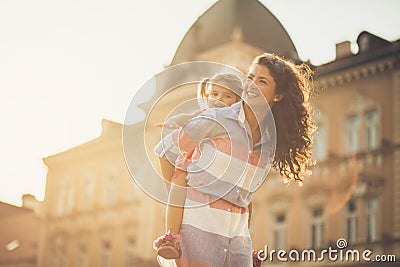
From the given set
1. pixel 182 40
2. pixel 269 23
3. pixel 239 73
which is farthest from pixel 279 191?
pixel 239 73

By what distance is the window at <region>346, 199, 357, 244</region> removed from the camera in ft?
67.3

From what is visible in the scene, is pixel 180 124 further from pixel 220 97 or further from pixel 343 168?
pixel 343 168

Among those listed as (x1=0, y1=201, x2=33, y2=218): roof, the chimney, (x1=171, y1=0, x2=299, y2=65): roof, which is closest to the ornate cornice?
the chimney

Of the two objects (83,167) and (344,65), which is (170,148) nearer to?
(344,65)

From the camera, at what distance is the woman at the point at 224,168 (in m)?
2.65

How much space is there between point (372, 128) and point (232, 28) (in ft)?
22.7

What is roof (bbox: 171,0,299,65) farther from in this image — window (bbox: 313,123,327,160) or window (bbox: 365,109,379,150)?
window (bbox: 365,109,379,150)

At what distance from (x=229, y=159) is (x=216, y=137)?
0.08m

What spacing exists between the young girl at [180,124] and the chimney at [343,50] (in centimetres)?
1921

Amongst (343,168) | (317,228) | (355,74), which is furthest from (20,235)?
(355,74)

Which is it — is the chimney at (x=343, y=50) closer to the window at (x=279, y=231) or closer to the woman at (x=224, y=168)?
the window at (x=279, y=231)

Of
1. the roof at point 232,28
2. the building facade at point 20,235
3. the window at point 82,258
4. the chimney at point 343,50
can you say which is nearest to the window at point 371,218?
the chimney at point 343,50

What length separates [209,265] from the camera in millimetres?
2641

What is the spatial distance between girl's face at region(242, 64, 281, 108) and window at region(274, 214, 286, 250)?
20119mm
